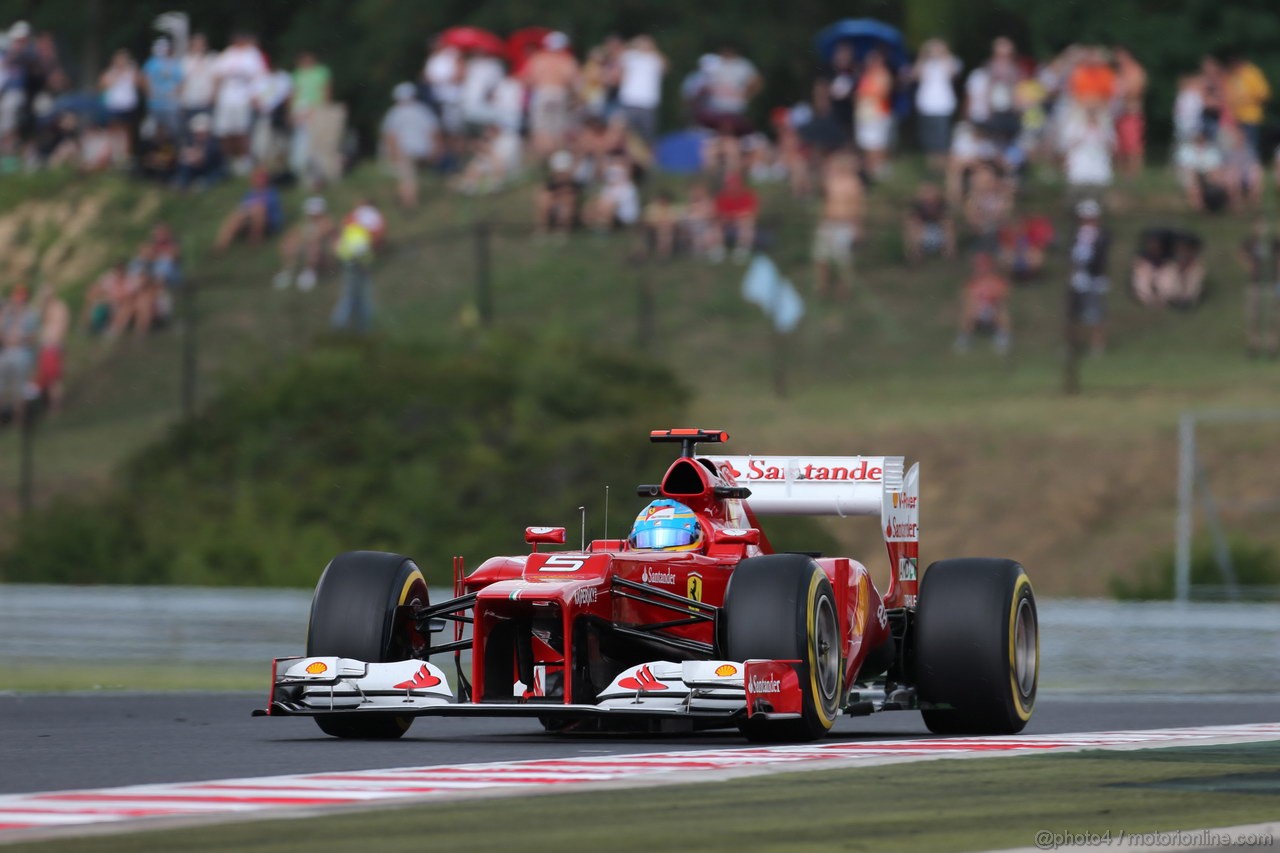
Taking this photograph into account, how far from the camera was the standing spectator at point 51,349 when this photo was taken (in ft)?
107

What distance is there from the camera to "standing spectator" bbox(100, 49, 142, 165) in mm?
34812

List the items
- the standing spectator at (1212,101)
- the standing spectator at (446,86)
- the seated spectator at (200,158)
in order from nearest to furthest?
1. the standing spectator at (1212,101)
2. the standing spectator at (446,86)
3. the seated spectator at (200,158)

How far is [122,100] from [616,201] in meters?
8.25

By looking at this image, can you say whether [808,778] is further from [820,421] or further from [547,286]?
[547,286]

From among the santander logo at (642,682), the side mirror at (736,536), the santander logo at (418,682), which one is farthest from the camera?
the side mirror at (736,536)

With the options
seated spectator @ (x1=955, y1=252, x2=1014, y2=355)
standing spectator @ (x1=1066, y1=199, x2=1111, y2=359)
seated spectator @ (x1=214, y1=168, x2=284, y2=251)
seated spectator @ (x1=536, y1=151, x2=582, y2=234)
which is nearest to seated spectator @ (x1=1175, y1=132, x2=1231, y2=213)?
standing spectator @ (x1=1066, y1=199, x2=1111, y2=359)

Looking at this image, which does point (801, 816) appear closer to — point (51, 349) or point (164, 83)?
point (51, 349)

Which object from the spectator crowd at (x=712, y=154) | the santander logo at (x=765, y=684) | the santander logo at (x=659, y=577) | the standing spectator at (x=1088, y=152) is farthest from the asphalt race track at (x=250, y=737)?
the standing spectator at (x=1088, y=152)

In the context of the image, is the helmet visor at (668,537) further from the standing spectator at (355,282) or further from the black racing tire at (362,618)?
the standing spectator at (355,282)

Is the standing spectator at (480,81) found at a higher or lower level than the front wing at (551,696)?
higher

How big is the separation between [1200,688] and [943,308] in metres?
13.1

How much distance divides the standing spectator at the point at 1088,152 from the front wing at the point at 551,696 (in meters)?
21.4

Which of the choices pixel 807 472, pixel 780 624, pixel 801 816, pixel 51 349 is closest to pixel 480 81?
pixel 51 349

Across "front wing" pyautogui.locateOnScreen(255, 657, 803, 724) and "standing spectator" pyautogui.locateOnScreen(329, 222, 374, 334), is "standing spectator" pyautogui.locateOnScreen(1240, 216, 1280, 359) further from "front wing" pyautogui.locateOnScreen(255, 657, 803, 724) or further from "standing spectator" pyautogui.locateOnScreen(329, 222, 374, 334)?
"front wing" pyautogui.locateOnScreen(255, 657, 803, 724)
